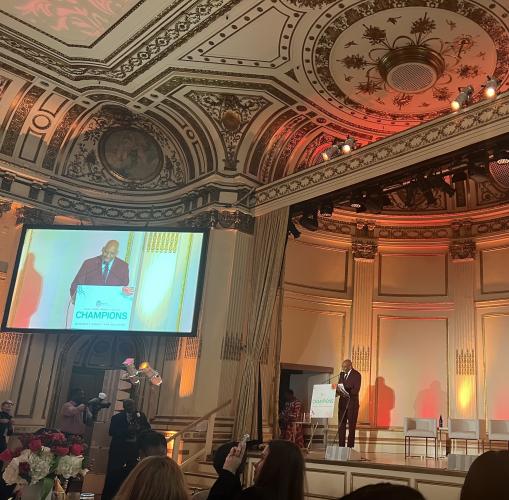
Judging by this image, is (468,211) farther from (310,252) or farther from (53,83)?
(53,83)

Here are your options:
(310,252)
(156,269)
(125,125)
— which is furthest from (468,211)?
(125,125)

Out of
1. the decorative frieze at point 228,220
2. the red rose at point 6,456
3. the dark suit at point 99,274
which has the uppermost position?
the decorative frieze at point 228,220

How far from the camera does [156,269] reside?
29.3 ft

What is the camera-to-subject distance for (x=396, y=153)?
23.3 ft

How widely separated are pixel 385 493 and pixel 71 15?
309 inches

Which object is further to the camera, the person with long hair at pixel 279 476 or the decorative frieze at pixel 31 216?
the decorative frieze at pixel 31 216

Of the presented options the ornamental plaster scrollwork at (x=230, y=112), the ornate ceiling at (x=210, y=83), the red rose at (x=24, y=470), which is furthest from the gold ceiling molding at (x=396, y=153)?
the red rose at (x=24, y=470)

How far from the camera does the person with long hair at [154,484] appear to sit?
→ 1.81 meters

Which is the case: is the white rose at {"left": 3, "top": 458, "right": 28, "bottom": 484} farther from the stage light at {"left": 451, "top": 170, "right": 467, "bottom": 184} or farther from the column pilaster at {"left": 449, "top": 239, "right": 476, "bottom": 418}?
the column pilaster at {"left": 449, "top": 239, "right": 476, "bottom": 418}

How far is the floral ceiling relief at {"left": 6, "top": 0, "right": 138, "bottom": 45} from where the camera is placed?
7.29 m

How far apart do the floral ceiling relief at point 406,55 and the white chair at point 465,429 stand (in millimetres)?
4777

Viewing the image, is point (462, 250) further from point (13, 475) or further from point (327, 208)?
point (13, 475)

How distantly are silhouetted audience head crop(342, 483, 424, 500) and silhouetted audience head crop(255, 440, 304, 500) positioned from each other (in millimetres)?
1163

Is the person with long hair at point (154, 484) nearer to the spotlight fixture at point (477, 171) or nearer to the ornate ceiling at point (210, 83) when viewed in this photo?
the spotlight fixture at point (477, 171)
